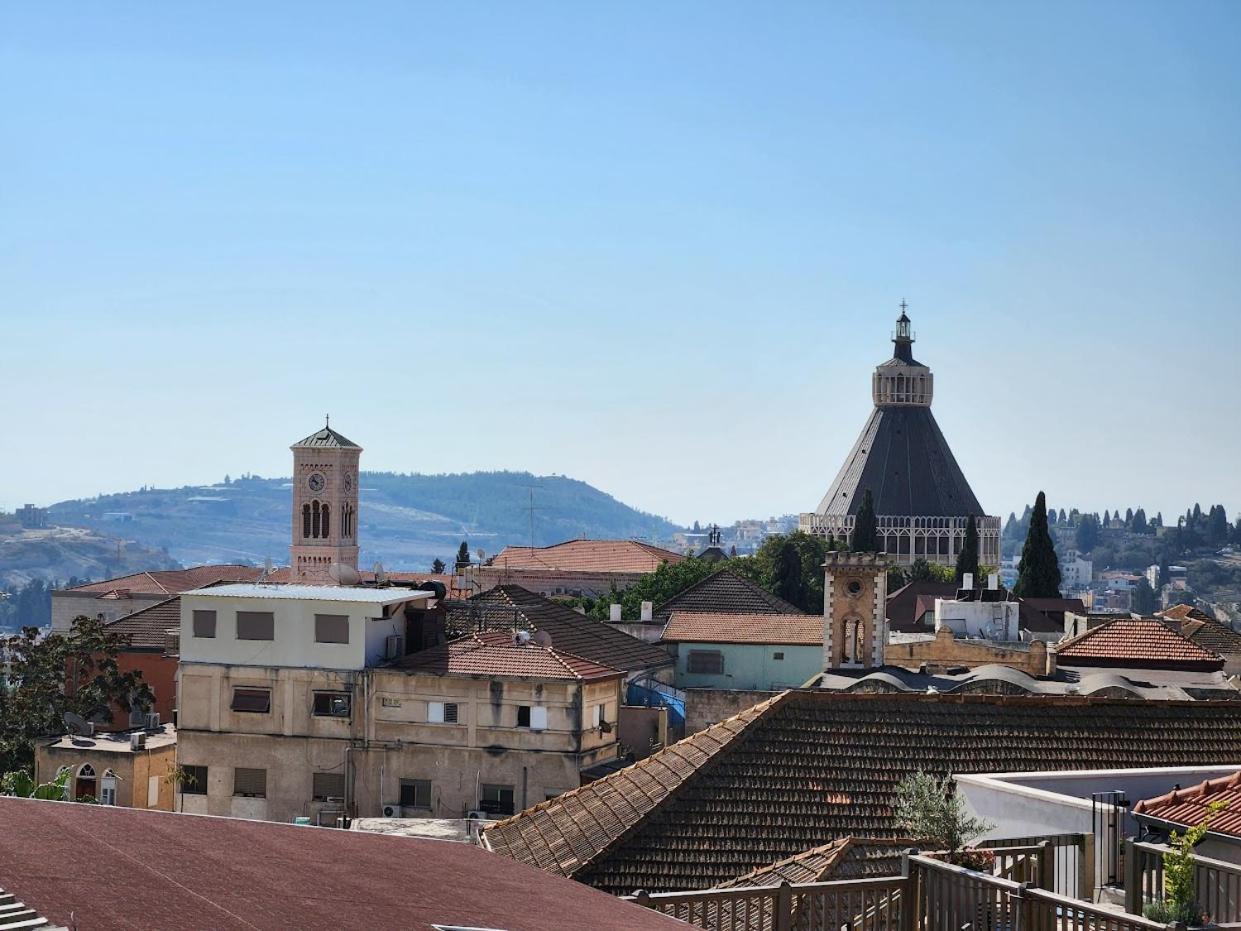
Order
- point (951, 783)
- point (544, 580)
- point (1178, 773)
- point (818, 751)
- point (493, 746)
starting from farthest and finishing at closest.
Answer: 1. point (544, 580)
2. point (493, 746)
3. point (818, 751)
4. point (951, 783)
5. point (1178, 773)

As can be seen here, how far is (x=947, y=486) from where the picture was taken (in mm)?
167125

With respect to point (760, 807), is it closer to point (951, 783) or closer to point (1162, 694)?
point (951, 783)

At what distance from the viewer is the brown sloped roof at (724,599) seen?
73.0 metres

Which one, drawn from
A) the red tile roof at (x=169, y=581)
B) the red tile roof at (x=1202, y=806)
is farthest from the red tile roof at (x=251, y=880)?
the red tile roof at (x=169, y=581)

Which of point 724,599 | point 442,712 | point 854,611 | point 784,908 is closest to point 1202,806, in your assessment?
point 784,908

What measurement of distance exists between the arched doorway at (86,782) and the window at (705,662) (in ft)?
72.2

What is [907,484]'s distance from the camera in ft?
546

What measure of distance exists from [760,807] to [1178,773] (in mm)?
5350

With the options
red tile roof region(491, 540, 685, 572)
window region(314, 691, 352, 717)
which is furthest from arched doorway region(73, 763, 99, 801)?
red tile roof region(491, 540, 685, 572)

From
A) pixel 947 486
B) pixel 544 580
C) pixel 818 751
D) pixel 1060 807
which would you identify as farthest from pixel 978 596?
pixel 947 486

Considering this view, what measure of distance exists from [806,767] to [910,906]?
9600 millimetres

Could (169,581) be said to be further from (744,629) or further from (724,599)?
(744,629)

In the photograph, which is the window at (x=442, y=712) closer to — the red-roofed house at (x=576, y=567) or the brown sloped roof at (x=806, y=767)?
the brown sloped roof at (x=806, y=767)

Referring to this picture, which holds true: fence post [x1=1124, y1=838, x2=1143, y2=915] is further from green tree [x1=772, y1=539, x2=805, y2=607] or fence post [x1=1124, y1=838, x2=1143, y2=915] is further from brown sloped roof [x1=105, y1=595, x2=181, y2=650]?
green tree [x1=772, y1=539, x2=805, y2=607]
